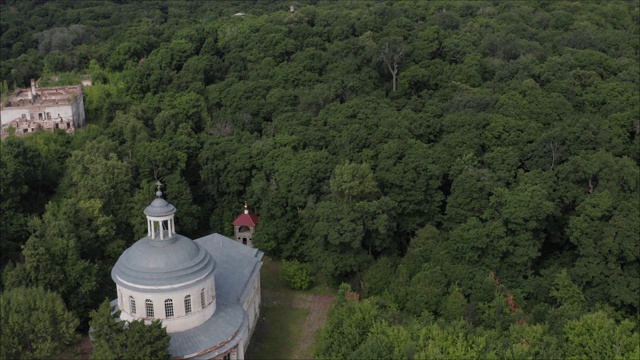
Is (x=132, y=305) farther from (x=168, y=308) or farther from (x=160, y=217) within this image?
(x=160, y=217)

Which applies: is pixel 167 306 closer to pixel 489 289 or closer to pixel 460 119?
pixel 489 289

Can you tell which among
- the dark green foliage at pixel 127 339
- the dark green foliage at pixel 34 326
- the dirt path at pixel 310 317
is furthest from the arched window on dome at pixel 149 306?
the dirt path at pixel 310 317

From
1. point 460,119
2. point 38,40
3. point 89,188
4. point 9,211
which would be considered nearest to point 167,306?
point 89,188

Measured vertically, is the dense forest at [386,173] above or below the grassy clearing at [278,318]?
above

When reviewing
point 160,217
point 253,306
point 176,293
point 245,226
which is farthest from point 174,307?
point 245,226

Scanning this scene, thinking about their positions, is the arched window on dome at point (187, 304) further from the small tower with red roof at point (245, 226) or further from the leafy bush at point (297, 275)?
the small tower with red roof at point (245, 226)
